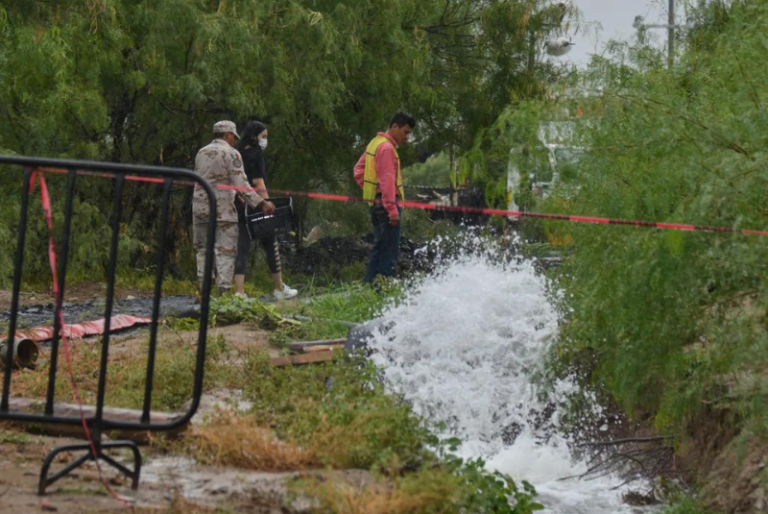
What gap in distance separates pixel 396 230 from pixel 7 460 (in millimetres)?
7312

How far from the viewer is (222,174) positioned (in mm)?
13258

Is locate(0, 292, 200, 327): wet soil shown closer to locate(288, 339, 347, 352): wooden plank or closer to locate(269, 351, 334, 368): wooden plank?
locate(288, 339, 347, 352): wooden plank

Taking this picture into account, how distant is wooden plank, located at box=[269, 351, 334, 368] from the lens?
9.43 metres

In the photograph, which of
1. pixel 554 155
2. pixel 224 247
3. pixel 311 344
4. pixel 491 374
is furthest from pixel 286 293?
pixel 554 155

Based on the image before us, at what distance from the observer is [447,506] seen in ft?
19.3

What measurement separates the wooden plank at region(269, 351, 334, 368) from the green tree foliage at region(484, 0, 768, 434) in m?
2.10

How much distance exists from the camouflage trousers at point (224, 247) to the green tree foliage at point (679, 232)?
6134 mm

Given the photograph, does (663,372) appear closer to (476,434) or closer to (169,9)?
(476,434)

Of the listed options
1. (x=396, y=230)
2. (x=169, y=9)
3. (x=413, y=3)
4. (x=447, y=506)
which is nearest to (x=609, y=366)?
(x=447, y=506)

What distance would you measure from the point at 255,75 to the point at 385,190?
704 cm

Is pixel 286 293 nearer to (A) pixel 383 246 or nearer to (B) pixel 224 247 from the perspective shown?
(B) pixel 224 247

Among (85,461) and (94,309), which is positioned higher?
(85,461)

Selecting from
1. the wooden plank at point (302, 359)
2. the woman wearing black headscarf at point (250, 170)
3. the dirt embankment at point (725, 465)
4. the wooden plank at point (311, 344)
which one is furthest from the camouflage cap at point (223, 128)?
the dirt embankment at point (725, 465)

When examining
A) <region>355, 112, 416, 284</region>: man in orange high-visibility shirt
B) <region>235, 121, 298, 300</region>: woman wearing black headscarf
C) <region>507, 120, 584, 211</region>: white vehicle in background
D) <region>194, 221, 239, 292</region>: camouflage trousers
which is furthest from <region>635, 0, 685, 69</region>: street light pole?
<region>194, 221, 239, 292</region>: camouflage trousers
